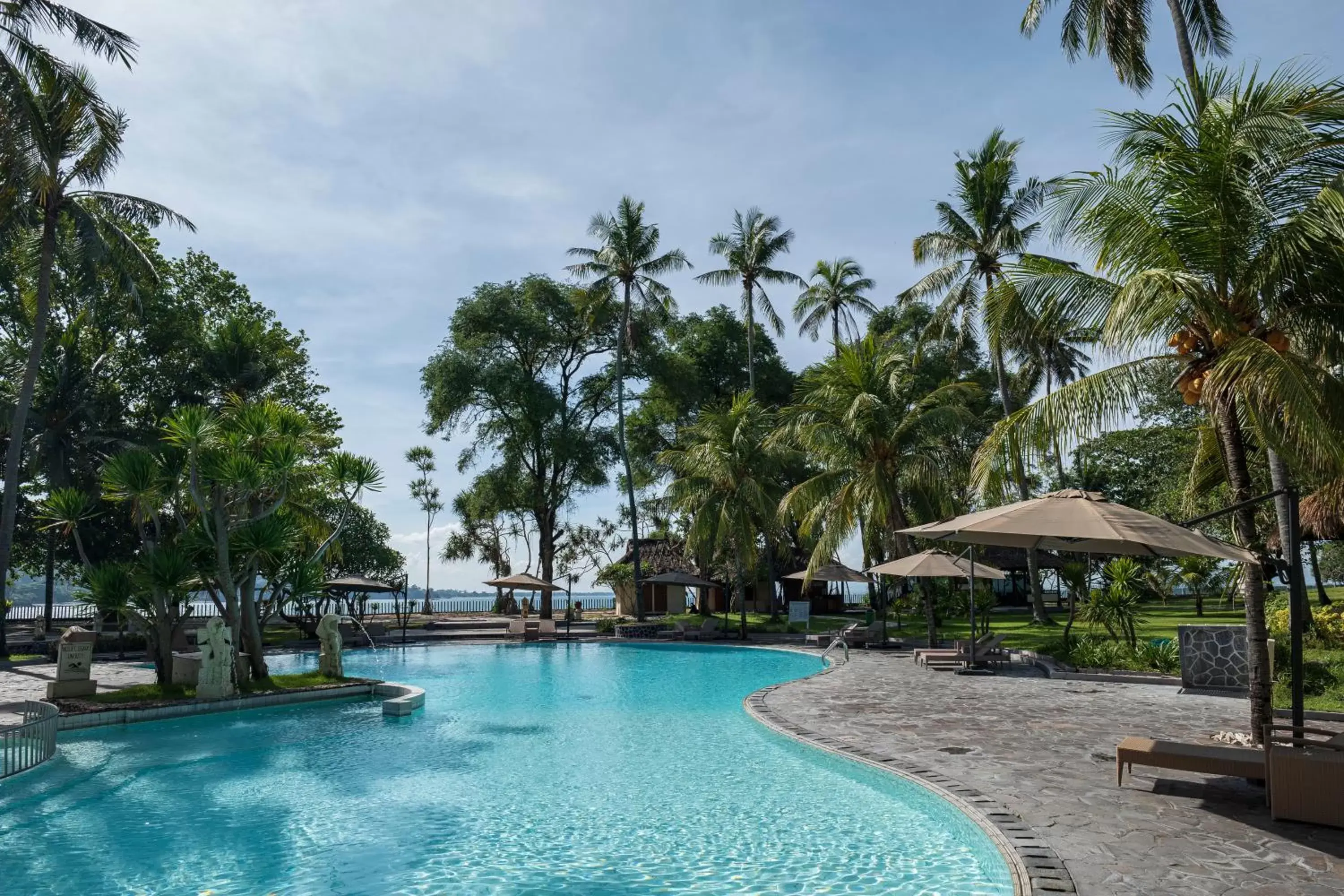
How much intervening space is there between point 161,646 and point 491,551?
34.4 metres

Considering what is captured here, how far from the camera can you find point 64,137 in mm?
17484

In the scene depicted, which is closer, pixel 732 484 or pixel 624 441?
pixel 732 484

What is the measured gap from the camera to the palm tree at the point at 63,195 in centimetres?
1466

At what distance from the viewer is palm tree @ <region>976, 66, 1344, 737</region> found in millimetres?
7871

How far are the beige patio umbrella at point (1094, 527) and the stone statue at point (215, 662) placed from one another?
11770 mm

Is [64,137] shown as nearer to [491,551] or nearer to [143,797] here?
[143,797]

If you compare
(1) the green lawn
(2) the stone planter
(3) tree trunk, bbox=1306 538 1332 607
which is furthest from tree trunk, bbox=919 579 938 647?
(1) the green lawn

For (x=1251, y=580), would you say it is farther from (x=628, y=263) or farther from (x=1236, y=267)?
(x=628, y=263)

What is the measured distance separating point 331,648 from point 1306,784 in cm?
1592

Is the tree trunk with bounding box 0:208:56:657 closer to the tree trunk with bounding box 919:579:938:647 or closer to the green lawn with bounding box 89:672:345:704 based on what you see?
the green lawn with bounding box 89:672:345:704

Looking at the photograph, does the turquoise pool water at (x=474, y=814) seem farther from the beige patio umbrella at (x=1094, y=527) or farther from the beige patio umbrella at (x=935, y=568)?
the beige patio umbrella at (x=935, y=568)

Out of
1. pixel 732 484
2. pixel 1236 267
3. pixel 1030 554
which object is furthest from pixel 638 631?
pixel 1236 267

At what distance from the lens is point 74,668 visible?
13.6 metres

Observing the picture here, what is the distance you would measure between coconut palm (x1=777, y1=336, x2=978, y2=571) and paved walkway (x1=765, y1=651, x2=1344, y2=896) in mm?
7620
